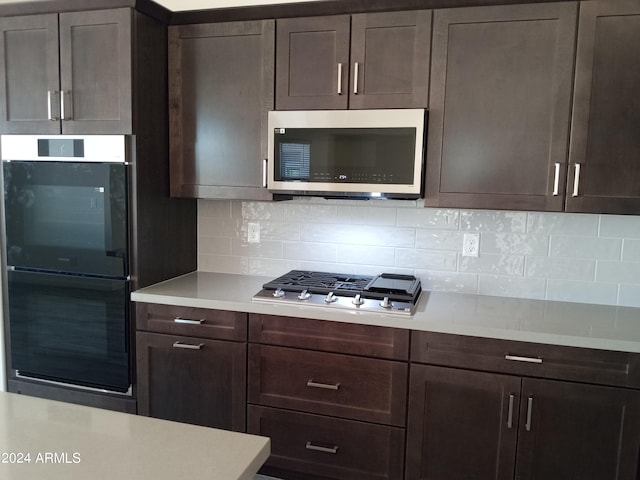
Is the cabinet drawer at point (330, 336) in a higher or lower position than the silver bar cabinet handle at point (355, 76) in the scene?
lower

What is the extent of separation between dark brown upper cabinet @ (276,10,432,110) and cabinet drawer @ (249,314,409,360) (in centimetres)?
100

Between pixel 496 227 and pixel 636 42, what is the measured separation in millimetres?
957

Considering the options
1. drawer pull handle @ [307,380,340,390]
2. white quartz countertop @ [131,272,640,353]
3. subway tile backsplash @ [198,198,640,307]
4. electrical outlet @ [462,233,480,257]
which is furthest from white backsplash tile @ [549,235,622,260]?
drawer pull handle @ [307,380,340,390]

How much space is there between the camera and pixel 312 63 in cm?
231

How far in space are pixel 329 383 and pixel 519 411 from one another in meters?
0.78

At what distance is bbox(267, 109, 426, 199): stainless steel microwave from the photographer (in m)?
2.20

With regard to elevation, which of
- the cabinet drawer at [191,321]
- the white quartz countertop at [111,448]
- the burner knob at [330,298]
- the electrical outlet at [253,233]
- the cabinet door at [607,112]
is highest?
the cabinet door at [607,112]

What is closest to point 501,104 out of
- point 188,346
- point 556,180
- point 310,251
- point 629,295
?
point 556,180

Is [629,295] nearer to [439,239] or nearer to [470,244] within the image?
[470,244]

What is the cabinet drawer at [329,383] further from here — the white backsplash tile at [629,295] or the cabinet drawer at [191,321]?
the white backsplash tile at [629,295]

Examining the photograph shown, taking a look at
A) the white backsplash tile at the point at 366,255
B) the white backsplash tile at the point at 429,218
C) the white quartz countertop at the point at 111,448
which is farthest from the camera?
the white backsplash tile at the point at 366,255

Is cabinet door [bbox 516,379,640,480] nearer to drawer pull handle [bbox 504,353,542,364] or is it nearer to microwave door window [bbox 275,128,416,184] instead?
drawer pull handle [bbox 504,353,542,364]

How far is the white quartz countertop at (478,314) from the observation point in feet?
6.20

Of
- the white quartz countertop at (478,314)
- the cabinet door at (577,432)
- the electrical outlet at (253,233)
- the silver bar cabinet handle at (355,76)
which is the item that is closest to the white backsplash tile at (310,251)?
the electrical outlet at (253,233)
